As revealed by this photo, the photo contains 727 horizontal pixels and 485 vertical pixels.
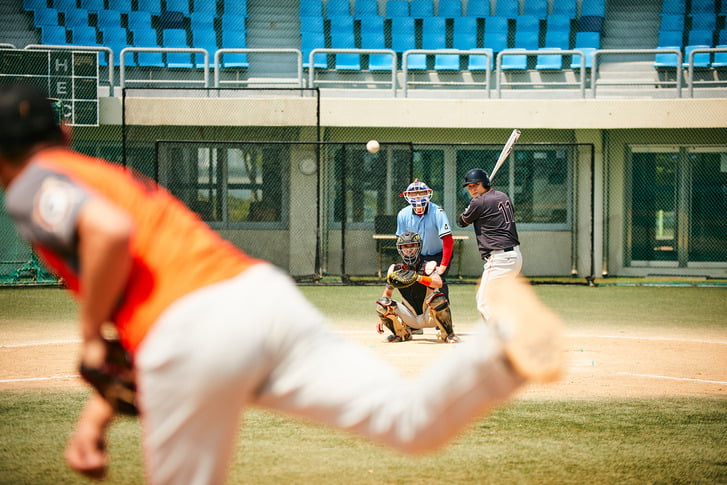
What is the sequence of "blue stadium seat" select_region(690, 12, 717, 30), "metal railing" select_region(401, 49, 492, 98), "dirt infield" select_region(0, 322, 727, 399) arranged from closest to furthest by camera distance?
"dirt infield" select_region(0, 322, 727, 399) → "metal railing" select_region(401, 49, 492, 98) → "blue stadium seat" select_region(690, 12, 717, 30)

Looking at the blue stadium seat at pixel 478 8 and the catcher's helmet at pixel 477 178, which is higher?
the blue stadium seat at pixel 478 8

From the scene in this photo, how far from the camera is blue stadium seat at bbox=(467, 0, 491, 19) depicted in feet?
87.1

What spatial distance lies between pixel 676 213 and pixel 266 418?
18355mm

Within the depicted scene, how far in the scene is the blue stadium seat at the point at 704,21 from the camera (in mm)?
25562

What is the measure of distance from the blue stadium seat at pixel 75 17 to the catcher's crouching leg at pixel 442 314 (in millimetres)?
20087

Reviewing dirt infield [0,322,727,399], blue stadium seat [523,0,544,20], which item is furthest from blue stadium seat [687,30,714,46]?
dirt infield [0,322,727,399]

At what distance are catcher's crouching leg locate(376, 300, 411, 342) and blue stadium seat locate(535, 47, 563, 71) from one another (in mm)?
15964

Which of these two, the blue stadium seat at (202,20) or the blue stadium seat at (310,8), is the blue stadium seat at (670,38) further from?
the blue stadium seat at (202,20)

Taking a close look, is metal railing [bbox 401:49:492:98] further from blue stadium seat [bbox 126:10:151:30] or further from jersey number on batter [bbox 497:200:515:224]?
jersey number on batter [bbox 497:200:515:224]

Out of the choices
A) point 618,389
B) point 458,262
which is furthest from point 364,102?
point 618,389

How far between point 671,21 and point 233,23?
14.3 meters

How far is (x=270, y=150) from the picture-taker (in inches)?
869

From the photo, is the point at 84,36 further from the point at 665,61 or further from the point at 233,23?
the point at 665,61

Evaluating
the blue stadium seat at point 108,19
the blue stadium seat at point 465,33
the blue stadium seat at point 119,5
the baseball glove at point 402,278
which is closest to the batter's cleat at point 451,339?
the baseball glove at point 402,278
